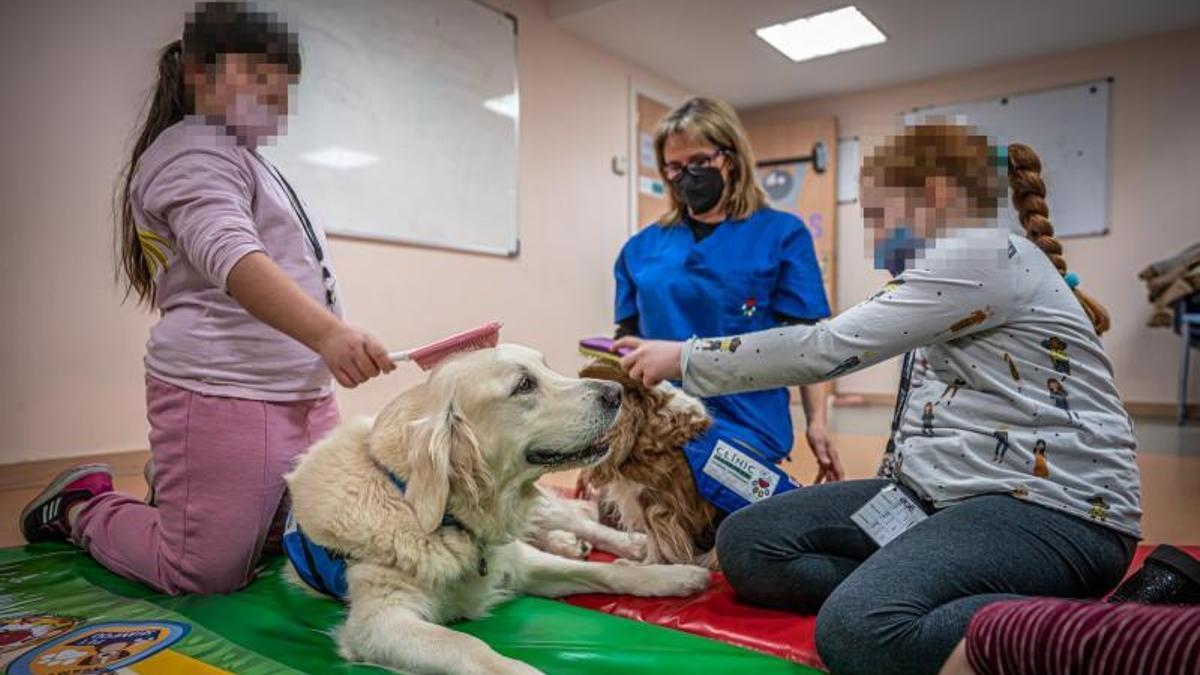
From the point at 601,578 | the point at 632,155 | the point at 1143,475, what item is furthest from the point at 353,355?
the point at 632,155

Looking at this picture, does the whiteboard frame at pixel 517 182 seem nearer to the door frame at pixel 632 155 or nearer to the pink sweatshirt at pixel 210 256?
the door frame at pixel 632 155

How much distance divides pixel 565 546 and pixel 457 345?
66cm

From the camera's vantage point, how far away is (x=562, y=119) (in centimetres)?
491

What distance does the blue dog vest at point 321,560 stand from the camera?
1265mm

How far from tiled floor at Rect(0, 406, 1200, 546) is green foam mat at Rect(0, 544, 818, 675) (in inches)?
31.0

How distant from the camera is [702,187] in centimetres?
218

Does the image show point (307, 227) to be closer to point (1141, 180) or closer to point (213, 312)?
point (213, 312)

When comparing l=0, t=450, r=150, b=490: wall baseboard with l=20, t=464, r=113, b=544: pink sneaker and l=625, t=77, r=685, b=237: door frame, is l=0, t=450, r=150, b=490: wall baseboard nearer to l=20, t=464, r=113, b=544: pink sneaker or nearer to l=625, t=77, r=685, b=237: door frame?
l=20, t=464, r=113, b=544: pink sneaker

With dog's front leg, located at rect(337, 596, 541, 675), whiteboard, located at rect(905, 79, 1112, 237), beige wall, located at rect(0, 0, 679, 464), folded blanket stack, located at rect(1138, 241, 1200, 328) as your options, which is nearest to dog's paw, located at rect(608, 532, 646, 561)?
dog's front leg, located at rect(337, 596, 541, 675)

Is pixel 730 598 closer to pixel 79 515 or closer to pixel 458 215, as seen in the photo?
pixel 79 515

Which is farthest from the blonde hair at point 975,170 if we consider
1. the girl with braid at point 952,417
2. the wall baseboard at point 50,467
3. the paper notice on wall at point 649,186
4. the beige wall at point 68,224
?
the paper notice on wall at point 649,186

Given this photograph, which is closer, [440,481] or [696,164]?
[440,481]

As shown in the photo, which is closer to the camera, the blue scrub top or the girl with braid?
the girl with braid

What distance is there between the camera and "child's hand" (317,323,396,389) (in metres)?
1.18
